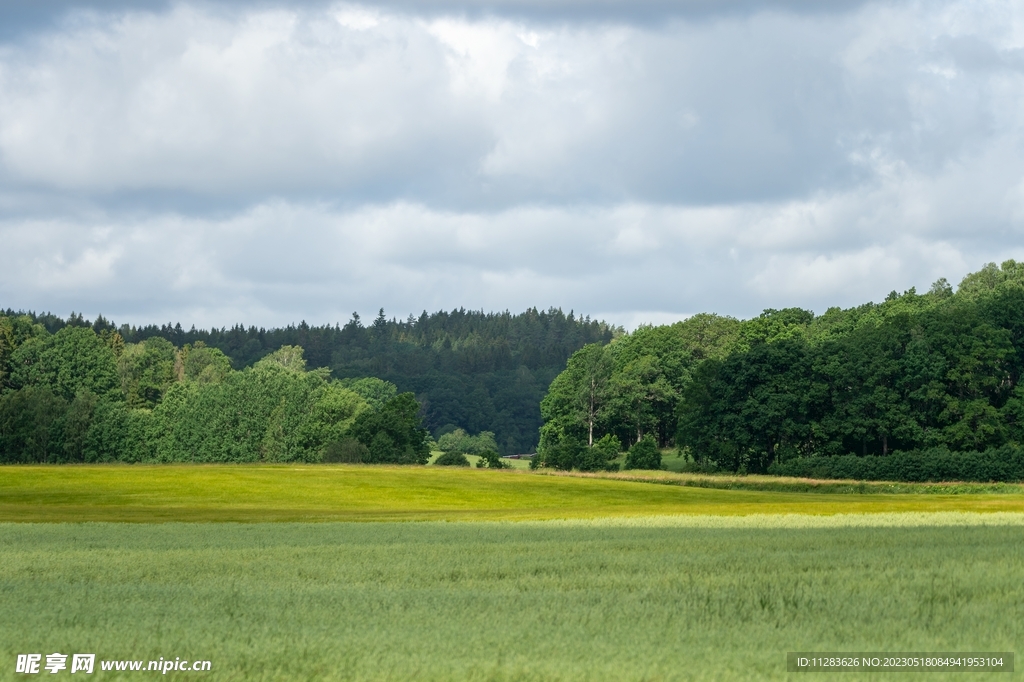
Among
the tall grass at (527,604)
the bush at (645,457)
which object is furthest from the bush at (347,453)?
the tall grass at (527,604)

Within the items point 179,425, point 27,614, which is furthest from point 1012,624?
point 179,425

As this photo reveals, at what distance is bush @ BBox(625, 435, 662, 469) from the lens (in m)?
115

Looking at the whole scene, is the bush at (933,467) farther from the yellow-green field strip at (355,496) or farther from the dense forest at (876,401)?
the yellow-green field strip at (355,496)

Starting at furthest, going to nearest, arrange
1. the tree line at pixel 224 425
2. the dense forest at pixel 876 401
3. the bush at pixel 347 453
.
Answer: the tree line at pixel 224 425 → the bush at pixel 347 453 → the dense forest at pixel 876 401

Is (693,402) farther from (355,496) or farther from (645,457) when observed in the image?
(355,496)

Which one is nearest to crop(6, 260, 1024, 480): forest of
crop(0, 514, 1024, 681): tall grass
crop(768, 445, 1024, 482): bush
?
crop(768, 445, 1024, 482): bush

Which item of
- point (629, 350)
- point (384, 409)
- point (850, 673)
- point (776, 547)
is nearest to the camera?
point (850, 673)

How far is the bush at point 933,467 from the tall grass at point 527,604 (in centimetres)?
6954

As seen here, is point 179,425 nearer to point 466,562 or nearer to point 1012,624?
point 466,562

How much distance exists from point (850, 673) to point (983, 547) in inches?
488

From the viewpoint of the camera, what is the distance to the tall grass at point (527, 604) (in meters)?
13.2

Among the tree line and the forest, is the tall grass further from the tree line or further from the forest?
the tree line

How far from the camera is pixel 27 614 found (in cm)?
1650

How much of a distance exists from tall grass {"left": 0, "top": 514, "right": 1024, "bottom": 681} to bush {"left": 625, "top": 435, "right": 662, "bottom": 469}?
284 feet
